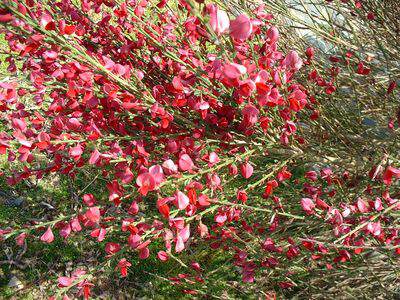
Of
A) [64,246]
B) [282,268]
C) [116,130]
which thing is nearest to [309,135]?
[282,268]

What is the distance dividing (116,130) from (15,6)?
2.36ft

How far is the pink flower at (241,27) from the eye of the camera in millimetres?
1070

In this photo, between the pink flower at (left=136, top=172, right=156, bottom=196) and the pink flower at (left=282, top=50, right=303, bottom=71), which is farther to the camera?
the pink flower at (left=282, top=50, right=303, bottom=71)

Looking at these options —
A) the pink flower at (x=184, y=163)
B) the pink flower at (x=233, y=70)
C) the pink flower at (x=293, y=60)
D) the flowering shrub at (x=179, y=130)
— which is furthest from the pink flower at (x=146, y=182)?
the pink flower at (x=293, y=60)

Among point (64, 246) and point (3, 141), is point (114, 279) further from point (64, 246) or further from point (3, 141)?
point (3, 141)

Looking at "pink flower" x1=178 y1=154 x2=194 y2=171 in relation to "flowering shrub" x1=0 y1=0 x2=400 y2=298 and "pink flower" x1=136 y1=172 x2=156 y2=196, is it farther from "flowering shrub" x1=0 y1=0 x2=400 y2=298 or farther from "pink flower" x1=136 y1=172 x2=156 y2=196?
"pink flower" x1=136 y1=172 x2=156 y2=196

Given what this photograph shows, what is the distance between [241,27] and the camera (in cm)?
108

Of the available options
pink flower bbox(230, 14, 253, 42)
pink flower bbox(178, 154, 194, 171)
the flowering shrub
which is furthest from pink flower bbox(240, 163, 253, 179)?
pink flower bbox(230, 14, 253, 42)

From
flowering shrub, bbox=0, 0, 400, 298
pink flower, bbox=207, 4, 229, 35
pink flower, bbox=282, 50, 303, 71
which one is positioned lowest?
flowering shrub, bbox=0, 0, 400, 298

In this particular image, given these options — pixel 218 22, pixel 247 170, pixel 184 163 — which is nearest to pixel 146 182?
pixel 184 163

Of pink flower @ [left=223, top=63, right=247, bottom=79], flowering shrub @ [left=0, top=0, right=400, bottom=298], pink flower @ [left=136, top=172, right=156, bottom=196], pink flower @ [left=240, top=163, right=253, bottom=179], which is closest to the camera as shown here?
pink flower @ [left=223, top=63, right=247, bottom=79]

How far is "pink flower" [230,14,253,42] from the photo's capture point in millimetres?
1070

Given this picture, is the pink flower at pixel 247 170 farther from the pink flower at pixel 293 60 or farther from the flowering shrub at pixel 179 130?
the pink flower at pixel 293 60

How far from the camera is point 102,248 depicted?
3221 mm
